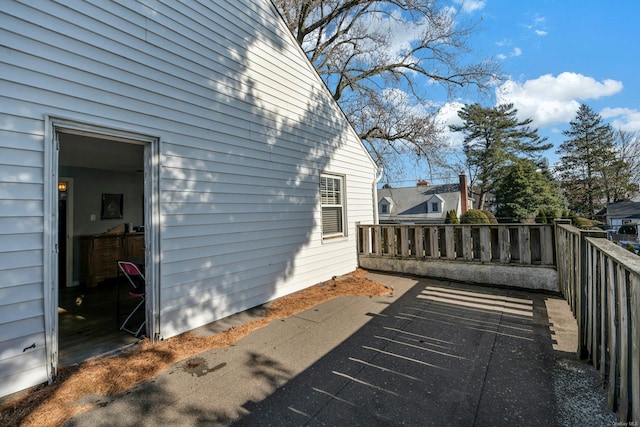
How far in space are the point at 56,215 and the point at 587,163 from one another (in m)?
43.3

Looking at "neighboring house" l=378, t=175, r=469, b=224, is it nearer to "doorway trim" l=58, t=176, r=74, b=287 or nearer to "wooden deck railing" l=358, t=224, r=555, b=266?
"wooden deck railing" l=358, t=224, r=555, b=266

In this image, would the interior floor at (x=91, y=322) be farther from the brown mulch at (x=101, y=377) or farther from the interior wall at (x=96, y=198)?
the interior wall at (x=96, y=198)

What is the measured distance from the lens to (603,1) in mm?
5375

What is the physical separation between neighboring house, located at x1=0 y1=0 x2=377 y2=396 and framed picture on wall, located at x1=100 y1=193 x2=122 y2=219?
2 cm

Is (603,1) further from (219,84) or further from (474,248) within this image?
(219,84)

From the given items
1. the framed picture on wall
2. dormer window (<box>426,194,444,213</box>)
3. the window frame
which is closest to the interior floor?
the framed picture on wall

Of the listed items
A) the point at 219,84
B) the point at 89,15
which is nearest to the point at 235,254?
the point at 219,84

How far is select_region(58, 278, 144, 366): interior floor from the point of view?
3.02m

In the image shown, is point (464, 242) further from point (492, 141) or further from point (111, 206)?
point (492, 141)

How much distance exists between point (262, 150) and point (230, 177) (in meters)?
0.81

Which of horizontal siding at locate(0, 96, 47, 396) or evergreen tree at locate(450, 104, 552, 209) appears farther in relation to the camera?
evergreen tree at locate(450, 104, 552, 209)

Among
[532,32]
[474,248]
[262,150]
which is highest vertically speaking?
[532,32]

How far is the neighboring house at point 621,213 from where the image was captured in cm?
2554

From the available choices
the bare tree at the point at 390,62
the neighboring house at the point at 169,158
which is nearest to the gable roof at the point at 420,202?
the bare tree at the point at 390,62
